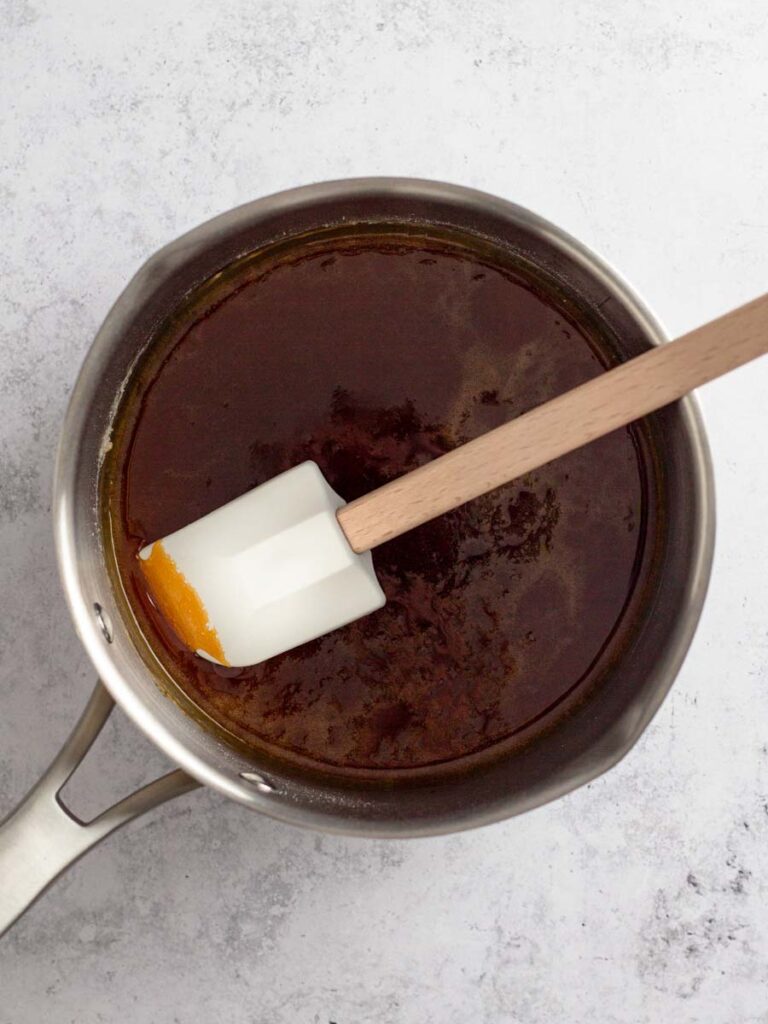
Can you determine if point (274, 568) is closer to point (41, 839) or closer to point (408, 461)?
point (408, 461)

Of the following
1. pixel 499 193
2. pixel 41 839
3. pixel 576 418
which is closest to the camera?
pixel 576 418

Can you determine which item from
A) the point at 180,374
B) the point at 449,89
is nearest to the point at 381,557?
the point at 180,374

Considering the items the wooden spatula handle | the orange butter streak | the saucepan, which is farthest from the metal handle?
the wooden spatula handle

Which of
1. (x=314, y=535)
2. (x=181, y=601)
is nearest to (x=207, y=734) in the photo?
(x=181, y=601)

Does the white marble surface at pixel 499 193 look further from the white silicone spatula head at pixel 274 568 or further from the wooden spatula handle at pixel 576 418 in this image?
the wooden spatula handle at pixel 576 418

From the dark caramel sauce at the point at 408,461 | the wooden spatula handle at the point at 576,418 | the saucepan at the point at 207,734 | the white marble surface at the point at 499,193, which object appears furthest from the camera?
the white marble surface at the point at 499,193

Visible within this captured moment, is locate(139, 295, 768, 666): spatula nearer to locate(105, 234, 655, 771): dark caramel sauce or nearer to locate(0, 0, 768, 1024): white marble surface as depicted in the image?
locate(105, 234, 655, 771): dark caramel sauce

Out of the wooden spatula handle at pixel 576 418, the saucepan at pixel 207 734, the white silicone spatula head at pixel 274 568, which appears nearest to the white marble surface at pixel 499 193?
the saucepan at pixel 207 734
